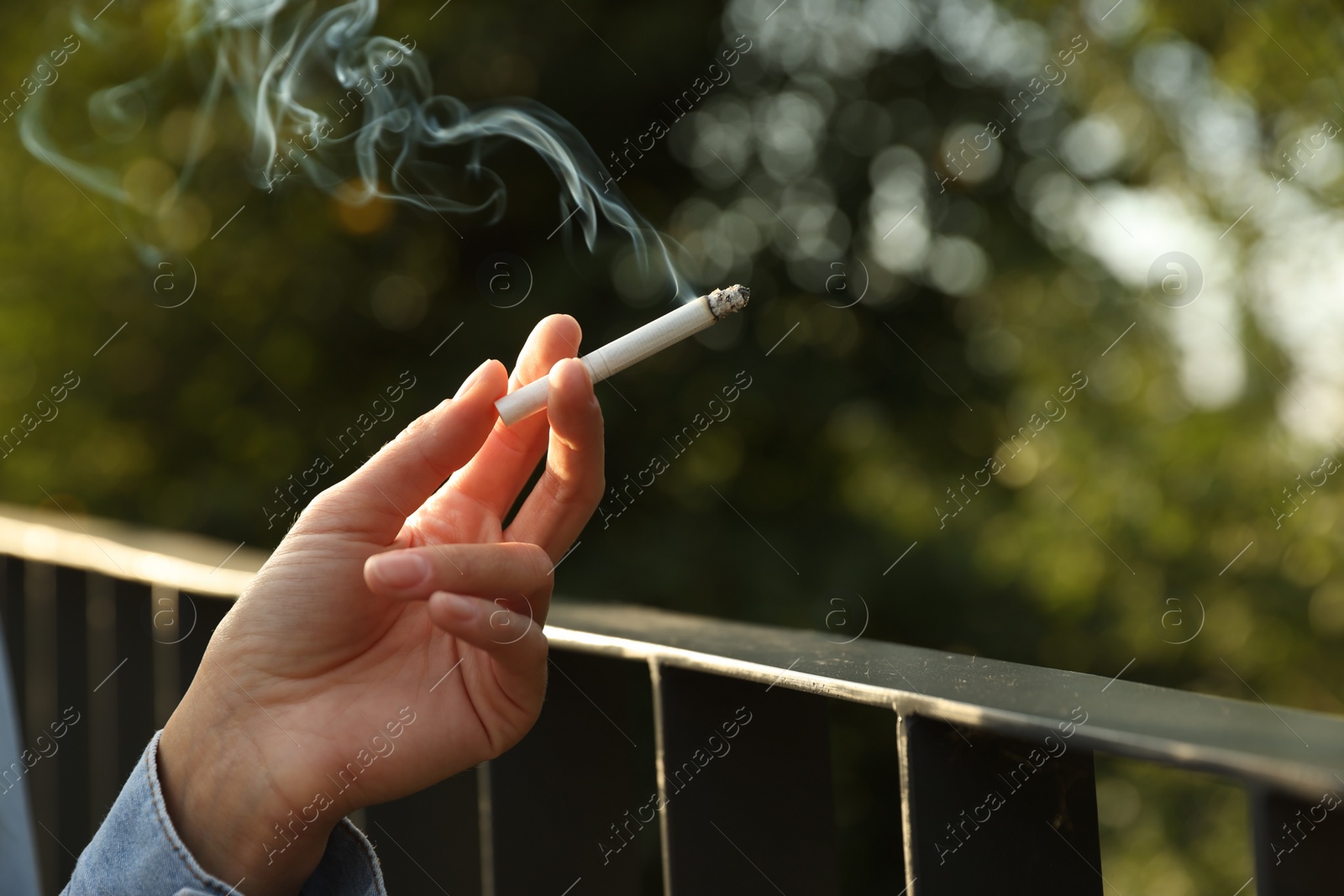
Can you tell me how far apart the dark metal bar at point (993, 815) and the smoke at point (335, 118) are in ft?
8.70

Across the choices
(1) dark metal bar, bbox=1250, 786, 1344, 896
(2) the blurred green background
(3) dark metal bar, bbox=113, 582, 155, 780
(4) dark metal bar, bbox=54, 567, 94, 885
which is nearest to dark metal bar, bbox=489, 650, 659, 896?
(1) dark metal bar, bbox=1250, 786, 1344, 896

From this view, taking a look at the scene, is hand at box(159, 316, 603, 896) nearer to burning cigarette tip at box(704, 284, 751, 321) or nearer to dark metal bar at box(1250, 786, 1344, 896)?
burning cigarette tip at box(704, 284, 751, 321)

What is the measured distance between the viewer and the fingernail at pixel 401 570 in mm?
929

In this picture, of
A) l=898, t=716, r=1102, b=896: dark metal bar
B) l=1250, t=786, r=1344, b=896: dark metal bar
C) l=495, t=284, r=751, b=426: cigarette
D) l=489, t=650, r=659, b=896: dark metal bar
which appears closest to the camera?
l=1250, t=786, r=1344, b=896: dark metal bar

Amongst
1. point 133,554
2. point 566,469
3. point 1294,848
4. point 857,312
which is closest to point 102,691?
point 133,554

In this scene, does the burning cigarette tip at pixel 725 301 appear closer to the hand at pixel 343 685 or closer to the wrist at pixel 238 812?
the hand at pixel 343 685

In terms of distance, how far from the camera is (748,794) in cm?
100

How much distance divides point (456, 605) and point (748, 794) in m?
0.30

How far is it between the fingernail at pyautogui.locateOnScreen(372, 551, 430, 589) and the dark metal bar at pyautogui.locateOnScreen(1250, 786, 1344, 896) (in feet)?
2.01

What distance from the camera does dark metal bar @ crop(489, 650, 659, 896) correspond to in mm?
1235

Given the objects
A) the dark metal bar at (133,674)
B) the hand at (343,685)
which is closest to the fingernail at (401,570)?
the hand at (343,685)

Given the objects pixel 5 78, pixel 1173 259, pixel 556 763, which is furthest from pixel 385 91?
pixel 1173 259

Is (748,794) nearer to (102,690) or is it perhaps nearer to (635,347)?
(635,347)

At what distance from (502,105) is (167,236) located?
1.71m
